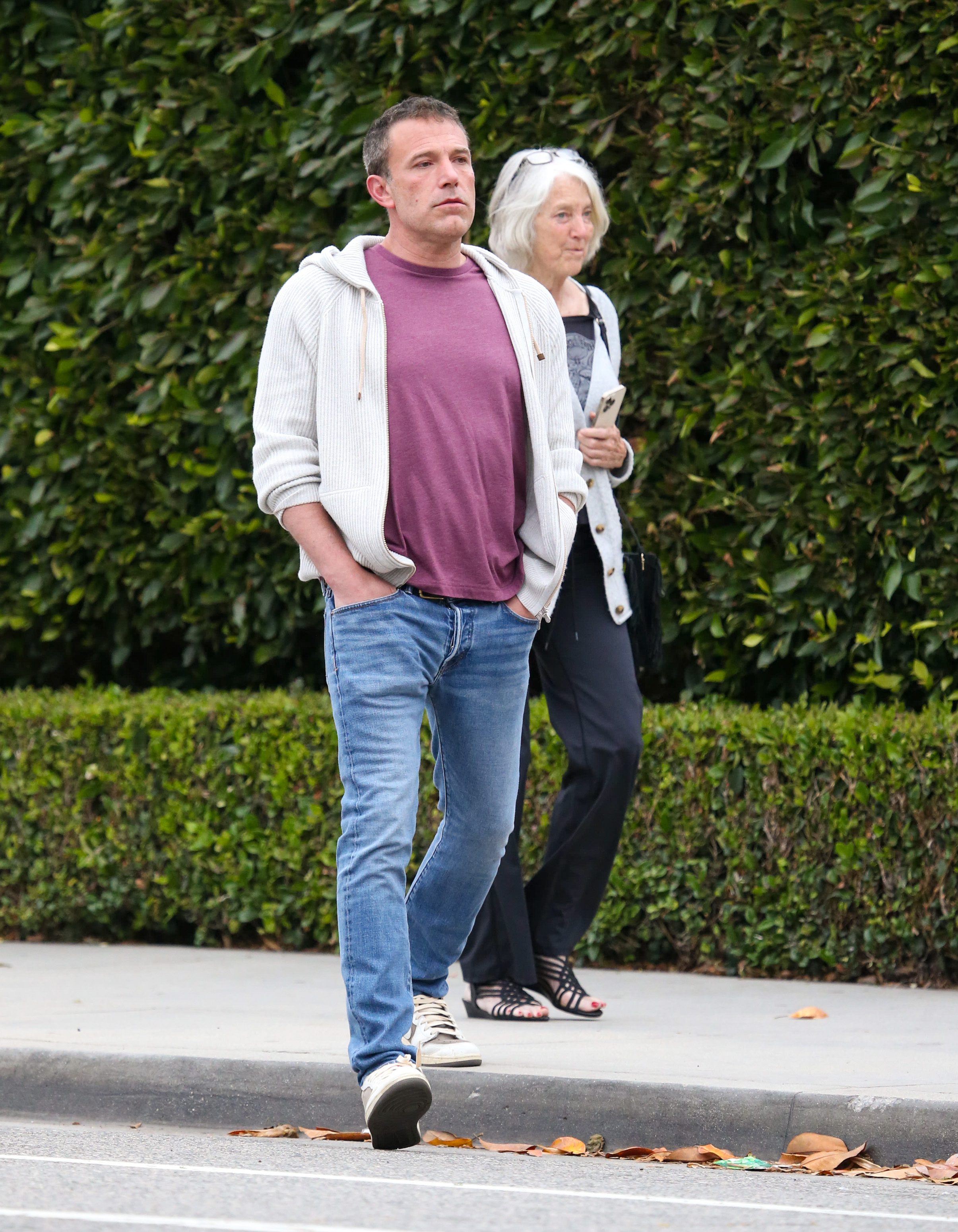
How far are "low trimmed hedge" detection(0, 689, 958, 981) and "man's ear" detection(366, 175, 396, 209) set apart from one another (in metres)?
2.50

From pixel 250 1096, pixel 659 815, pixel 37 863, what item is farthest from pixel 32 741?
pixel 250 1096

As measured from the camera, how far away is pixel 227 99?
7387 millimetres

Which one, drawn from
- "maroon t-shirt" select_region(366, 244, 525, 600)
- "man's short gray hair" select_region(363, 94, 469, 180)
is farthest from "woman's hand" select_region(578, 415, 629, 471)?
"man's short gray hair" select_region(363, 94, 469, 180)

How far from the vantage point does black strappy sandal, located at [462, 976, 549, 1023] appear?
5281mm

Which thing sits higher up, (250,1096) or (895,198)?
(895,198)

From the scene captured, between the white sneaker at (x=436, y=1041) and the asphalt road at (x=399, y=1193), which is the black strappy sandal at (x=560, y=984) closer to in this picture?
the white sneaker at (x=436, y=1041)

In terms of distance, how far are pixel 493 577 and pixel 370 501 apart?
33 cm

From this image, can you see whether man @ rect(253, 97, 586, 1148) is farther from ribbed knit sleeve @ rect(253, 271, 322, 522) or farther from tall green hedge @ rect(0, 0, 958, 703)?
tall green hedge @ rect(0, 0, 958, 703)

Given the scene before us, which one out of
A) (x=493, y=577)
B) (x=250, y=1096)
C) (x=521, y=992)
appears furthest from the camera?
(x=521, y=992)

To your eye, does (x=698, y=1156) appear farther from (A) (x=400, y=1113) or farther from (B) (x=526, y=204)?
(B) (x=526, y=204)

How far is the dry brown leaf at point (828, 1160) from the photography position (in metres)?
4.02

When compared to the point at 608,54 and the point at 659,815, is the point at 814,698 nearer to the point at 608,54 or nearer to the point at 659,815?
the point at 659,815

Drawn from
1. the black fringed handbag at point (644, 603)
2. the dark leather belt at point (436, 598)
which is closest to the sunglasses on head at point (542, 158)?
the black fringed handbag at point (644, 603)

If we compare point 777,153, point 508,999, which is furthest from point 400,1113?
point 777,153
